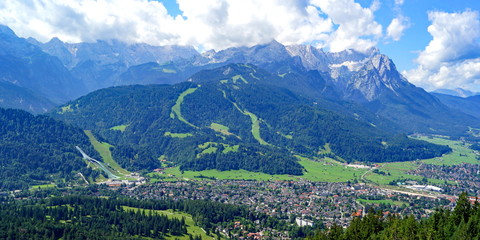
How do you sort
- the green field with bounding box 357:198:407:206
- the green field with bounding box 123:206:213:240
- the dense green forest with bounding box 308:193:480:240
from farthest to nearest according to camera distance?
the green field with bounding box 357:198:407:206 < the green field with bounding box 123:206:213:240 < the dense green forest with bounding box 308:193:480:240

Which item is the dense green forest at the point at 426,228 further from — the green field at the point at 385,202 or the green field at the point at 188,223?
the green field at the point at 385,202

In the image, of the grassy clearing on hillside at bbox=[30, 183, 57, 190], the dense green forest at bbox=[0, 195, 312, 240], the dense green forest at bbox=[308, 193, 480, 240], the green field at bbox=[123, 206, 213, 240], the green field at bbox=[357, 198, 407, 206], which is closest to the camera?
the dense green forest at bbox=[308, 193, 480, 240]

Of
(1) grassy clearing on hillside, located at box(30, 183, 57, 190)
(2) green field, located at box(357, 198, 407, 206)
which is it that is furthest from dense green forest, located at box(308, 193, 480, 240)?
(1) grassy clearing on hillside, located at box(30, 183, 57, 190)

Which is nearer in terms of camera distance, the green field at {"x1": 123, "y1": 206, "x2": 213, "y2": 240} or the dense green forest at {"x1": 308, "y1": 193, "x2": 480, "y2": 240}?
the dense green forest at {"x1": 308, "y1": 193, "x2": 480, "y2": 240}

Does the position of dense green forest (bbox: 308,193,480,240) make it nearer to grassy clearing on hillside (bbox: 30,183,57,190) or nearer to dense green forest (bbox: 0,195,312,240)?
dense green forest (bbox: 0,195,312,240)

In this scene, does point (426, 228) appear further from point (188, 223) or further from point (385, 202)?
point (385, 202)

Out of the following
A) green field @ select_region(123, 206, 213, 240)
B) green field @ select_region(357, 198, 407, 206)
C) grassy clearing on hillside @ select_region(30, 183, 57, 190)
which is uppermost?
green field @ select_region(357, 198, 407, 206)

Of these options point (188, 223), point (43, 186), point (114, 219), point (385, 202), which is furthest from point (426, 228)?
point (43, 186)

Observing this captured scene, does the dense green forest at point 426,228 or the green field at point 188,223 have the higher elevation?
the dense green forest at point 426,228

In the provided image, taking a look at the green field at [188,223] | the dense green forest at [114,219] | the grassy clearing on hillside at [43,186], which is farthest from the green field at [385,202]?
the grassy clearing on hillside at [43,186]
